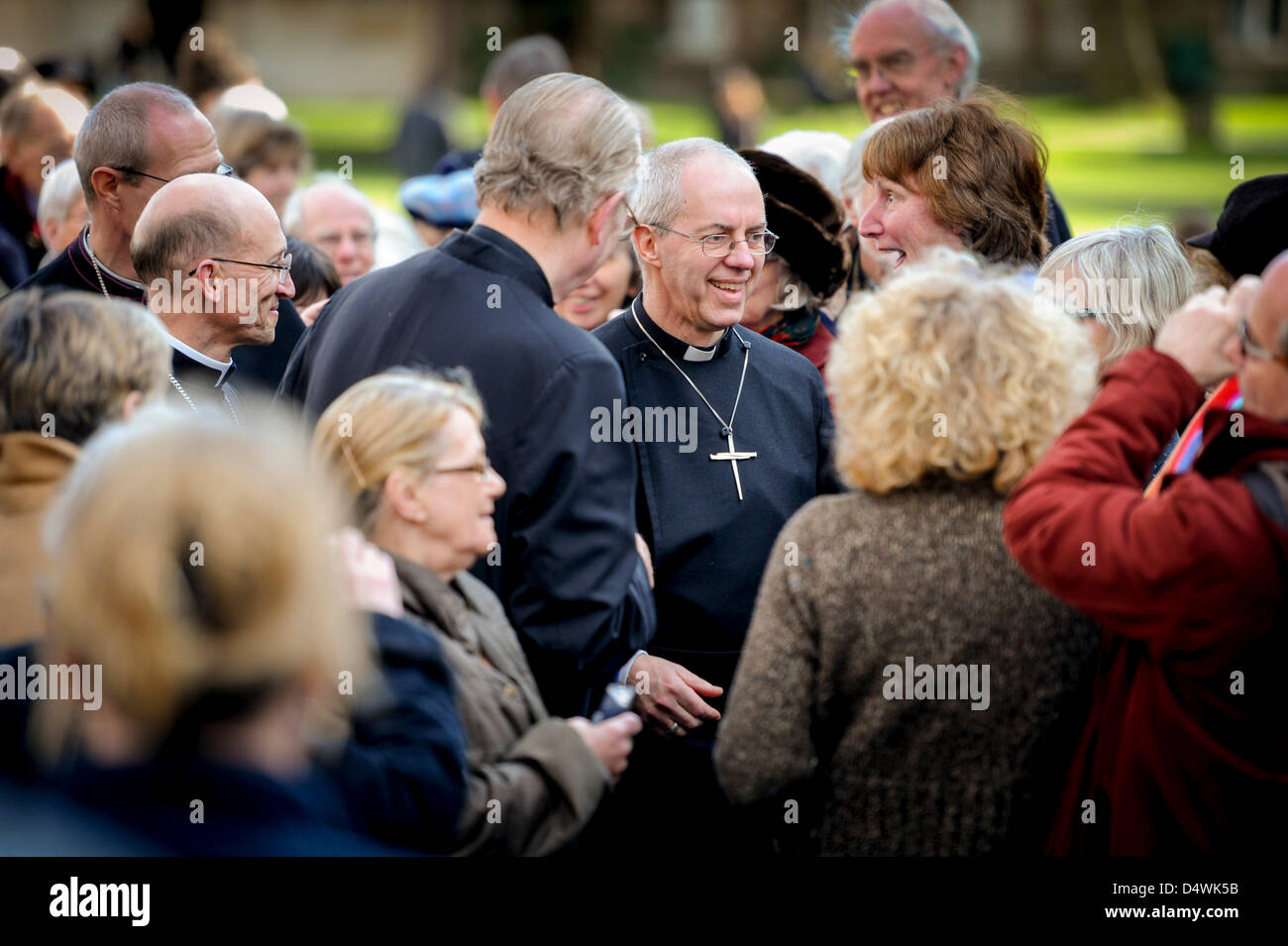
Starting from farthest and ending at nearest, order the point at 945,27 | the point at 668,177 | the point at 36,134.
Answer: the point at 36,134
the point at 945,27
the point at 668,177

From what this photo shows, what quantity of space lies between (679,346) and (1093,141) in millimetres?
29465

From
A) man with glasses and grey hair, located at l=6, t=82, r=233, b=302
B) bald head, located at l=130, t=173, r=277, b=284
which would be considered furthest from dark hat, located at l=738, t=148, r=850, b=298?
man with glasses and grey hair, located at l=6, t=82, r=233, b=302

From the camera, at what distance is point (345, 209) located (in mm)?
5824

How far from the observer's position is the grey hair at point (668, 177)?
3639 millimetres

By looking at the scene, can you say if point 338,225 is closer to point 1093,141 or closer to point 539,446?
point 539,446

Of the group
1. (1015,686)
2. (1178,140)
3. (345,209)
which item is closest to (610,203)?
(1015,686)

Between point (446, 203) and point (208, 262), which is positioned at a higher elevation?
point (446, 203)

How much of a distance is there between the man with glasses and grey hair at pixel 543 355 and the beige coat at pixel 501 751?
255mm

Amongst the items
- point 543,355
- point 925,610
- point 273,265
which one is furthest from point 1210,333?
point 273,265

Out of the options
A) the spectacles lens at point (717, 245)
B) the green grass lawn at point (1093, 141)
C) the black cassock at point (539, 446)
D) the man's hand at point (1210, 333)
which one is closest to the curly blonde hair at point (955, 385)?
the man's hand at point (1210, 333)

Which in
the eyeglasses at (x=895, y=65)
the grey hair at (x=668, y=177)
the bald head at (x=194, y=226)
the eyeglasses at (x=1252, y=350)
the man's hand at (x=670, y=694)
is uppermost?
the eyeglasses at (x=895, y=65)

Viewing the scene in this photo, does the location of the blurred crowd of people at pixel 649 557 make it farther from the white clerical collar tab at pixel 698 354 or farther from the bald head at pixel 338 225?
the bald head at pixel 338 225

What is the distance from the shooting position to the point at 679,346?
367 cm

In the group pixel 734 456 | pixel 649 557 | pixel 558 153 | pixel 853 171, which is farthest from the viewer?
pixel 853 171
